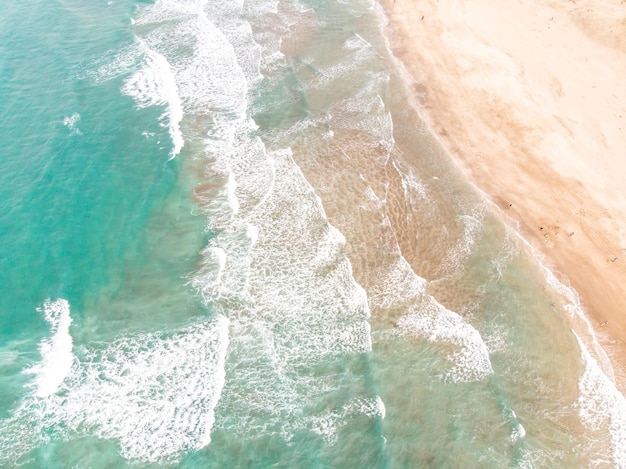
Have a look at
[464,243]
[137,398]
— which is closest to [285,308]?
[137,398]

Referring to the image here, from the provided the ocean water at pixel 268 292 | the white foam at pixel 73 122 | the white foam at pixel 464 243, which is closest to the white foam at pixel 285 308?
the ocean water at pixel 268 292

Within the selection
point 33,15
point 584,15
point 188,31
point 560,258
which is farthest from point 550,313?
point 33,15

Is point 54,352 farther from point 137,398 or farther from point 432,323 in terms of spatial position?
point 432,323

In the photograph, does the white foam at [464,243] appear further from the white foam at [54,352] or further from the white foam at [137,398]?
the white foam at [54,352]

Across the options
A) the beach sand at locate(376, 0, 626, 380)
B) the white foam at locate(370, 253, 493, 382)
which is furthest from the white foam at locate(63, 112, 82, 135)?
the beach sand at locate(376, 0, 626, 380)

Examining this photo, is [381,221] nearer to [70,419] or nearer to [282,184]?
[282,184]
